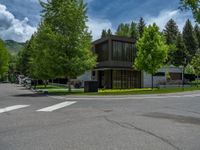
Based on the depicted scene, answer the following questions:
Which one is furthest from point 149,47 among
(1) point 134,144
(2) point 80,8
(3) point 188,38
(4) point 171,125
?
(3) point 188,38

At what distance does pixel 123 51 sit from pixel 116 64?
9.61ft

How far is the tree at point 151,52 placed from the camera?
39.2 meters

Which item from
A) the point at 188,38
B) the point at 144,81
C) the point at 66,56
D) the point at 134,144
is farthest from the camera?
the point at 188,38

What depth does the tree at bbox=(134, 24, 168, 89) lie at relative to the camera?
128ft

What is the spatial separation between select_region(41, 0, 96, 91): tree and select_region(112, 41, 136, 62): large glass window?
14698 mm

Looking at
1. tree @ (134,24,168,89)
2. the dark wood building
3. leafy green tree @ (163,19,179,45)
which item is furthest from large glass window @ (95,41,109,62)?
leafy green tree @ (163,19,179,45)

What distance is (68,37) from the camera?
104 ft

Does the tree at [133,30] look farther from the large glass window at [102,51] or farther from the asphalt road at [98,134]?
the asphalt road at [98,134]

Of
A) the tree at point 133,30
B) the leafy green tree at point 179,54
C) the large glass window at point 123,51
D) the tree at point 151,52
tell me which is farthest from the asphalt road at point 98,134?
the tree at point 133,30

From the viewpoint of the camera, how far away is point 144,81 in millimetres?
50844

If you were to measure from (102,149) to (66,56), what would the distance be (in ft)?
81.5

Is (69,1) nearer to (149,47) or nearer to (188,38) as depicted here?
(149,47)

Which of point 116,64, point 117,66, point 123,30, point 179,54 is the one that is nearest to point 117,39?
point 116,64

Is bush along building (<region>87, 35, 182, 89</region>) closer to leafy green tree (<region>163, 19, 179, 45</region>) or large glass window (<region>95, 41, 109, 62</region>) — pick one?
large glass window (<region>95, 41, 109, 62</region>)
